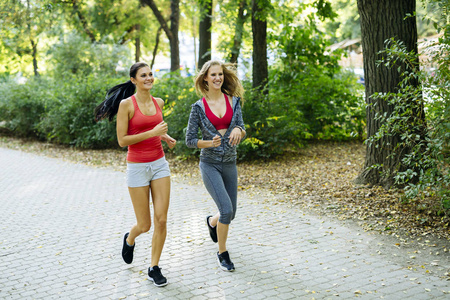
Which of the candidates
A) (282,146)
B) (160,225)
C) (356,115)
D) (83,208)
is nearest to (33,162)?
(83,208)

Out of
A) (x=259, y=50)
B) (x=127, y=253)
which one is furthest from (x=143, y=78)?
(x=259, y=50)

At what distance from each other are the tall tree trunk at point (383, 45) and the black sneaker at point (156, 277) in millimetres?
3787

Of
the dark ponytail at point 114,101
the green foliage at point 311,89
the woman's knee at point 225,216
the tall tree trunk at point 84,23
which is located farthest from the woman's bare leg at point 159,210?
the tall tree trunk at point 84,23

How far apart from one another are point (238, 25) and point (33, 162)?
24.4ft

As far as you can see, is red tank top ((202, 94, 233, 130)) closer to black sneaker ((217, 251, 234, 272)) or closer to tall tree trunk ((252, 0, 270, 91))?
black sneaker ((217, 251, 234, 272))

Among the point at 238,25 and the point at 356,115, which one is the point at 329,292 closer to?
the point at 356,115

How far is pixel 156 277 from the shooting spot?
4.75 metres

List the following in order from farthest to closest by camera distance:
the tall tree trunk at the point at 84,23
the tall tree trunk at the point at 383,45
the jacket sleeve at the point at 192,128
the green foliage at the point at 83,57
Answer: the tall tree trunk at the point at 84,23, the green foliage at the point at 83,57, the tall tree trunk at the point at 383,45, the jacket sleeve at the point at 192,128

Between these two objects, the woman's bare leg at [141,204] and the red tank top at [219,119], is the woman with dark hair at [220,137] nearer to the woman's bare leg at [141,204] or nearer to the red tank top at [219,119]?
the red tank top at [219,119]

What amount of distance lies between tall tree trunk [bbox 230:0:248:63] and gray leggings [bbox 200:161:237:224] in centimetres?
1140

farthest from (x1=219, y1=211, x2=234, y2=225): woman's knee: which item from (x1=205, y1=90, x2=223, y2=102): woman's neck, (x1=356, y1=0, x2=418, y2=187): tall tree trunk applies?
(x1=356, y1=0, x2=418, y2=187): tall tree trunk

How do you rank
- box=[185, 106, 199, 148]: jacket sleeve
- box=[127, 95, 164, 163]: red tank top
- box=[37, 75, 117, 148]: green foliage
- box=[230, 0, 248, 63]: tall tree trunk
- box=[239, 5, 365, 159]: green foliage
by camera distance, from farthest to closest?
box=[230, 0, 248, 63]: tall tree trunk < box=[37, 75, 117, 148]: green foliage < box=[239, 5, 365, 159]: green foliage < box=[185, 106, 199, 148]: jacket sleeve < box=[127, 95, 164, 163]: red tank top

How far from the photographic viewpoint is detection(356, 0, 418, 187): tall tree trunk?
747 centimetres

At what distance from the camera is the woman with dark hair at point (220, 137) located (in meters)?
4.97
